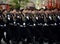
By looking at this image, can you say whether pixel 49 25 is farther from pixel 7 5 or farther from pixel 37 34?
pixel 7 5

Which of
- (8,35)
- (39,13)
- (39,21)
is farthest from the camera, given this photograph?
(39,13)

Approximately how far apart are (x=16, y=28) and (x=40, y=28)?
43 cm

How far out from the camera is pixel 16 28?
3.10 m

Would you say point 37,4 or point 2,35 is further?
point 37,4

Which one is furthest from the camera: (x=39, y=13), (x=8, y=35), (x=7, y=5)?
(x=7, y=5)

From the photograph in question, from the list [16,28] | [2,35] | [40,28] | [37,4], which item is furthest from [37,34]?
[37,4]

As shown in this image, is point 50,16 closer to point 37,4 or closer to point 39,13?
point 39,13

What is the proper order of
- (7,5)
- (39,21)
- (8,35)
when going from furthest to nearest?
(7,5)
(39,21)
(8,35)

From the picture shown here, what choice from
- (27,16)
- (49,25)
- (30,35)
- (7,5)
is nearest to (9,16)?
(27,16)

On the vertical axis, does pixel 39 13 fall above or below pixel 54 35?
above

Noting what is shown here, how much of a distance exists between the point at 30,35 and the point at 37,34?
0.13 metres

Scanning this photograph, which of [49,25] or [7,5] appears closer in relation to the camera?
[49,25]

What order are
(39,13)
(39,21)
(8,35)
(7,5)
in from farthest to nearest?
1. (7,5)
2. (39,13)
3. (39,21)
4. (8,35)

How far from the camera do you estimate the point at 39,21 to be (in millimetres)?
3281
